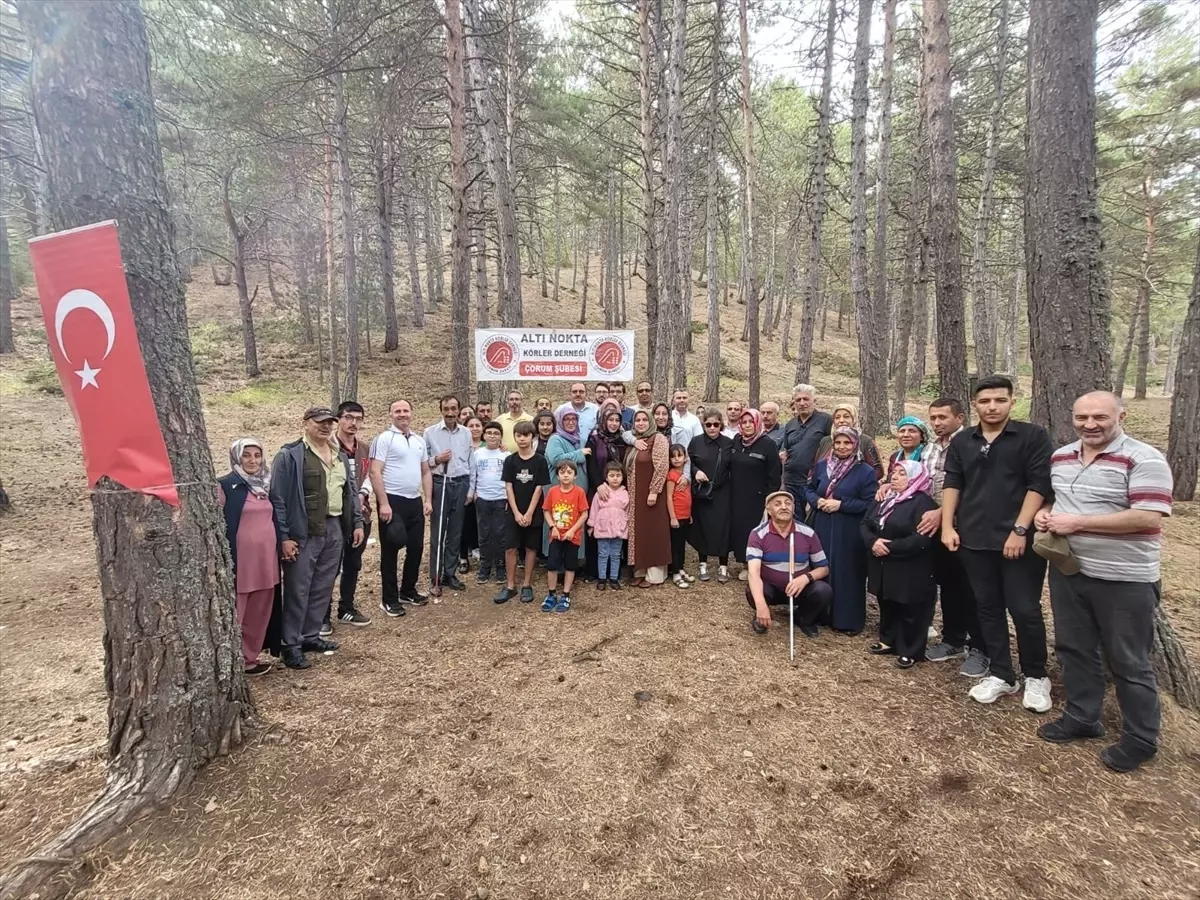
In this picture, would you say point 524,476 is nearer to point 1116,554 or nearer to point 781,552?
point 781,552

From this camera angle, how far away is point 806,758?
118 inches

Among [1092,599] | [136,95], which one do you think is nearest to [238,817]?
[136,95]

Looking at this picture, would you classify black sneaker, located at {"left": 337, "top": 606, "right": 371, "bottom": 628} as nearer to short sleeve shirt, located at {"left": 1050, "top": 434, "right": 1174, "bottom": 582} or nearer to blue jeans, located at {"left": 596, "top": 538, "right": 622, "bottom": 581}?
blue jeans, located at {"left": 596, "top": 538, "right": 622, "bottom": 581}

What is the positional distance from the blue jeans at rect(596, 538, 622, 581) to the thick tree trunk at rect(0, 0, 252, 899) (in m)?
3.20

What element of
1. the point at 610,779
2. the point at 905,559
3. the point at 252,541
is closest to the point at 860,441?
the point at 905,559

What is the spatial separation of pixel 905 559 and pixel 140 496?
14.6 feet

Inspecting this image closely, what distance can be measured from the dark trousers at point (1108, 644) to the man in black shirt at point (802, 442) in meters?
2.35

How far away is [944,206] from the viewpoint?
6836mm

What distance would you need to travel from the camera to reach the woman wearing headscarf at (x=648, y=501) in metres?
5.41

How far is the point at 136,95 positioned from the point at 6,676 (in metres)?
4.20

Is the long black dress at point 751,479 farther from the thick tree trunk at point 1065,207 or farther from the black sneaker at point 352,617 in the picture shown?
the black sneaker at point 352,617

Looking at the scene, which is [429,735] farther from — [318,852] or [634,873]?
[634,873]

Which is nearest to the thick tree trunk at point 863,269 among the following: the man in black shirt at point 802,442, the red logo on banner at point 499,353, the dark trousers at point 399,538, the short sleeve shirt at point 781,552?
the man in black shirt at point 802,442

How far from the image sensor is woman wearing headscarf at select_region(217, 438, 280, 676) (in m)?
3.66
